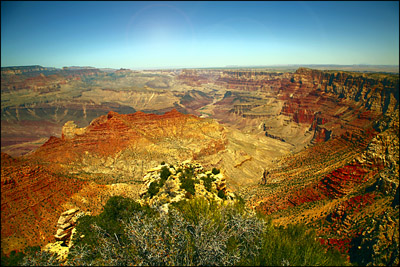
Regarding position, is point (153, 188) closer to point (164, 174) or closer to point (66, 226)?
point (164, 174)

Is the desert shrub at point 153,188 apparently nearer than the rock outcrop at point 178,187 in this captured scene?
No

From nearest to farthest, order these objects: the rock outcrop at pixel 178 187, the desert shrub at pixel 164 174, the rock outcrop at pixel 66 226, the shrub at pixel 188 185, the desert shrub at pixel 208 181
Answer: the rock outcrop at pixel 66 226 → the rock outcrop at pixel 178 187 → the shrub at pixel 188 185 → the desert shrub at pixel 208 181 → the desert shrub at pixel 164 174

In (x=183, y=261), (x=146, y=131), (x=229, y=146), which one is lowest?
(x=229, y=146)

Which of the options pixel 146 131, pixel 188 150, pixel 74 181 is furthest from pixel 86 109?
pixel 74 181

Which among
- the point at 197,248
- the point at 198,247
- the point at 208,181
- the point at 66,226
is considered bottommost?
the point at 208,181

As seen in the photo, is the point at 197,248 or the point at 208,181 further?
the point at 208,181

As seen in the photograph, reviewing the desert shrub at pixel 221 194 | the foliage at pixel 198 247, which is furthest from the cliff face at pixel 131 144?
the foliage at pixel 198 247

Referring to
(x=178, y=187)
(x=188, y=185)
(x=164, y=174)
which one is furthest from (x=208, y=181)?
(x=164, y=174)

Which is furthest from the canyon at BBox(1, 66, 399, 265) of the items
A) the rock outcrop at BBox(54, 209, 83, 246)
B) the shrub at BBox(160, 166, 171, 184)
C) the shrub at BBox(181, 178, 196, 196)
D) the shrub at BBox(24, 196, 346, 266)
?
the shrub at BBox(181, 178, 196, 196)

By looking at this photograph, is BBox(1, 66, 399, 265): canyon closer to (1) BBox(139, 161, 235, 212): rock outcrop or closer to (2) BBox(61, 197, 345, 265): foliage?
(2) BBox(61, 197, 345, 265): foliage

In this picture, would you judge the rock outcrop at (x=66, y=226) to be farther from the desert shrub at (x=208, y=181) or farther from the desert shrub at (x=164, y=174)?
the desert shrub at (x=208, y=181)

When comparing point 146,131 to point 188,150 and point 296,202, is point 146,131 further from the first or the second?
point 296,202
